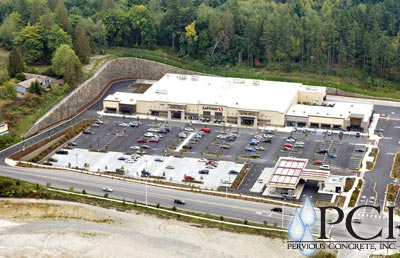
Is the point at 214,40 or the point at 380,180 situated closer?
the point at 380,180

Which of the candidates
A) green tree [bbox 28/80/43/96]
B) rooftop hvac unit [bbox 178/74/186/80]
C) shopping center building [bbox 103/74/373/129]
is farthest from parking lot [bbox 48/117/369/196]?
rooftop hvac unit [bbox 178/74/186/80]

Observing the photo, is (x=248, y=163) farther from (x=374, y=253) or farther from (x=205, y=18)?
(x=205, y=18)

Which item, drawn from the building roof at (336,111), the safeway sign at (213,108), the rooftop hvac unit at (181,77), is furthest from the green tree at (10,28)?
the building roof at (336,111)

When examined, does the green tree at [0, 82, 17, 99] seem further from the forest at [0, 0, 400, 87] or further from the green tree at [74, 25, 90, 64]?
the green tree at [74, 25, 90, 64]

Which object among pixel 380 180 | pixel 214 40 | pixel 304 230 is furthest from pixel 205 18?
pixel 304 230

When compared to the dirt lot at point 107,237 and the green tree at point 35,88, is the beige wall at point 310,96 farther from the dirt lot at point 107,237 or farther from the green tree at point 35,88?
the dirt lot at point 107,237
